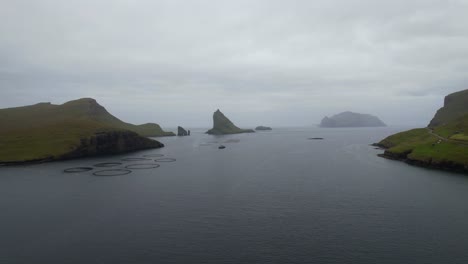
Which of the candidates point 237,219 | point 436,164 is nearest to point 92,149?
point 237,219

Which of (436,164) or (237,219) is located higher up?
(436,164)

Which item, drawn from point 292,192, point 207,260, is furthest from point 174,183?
point 207,260

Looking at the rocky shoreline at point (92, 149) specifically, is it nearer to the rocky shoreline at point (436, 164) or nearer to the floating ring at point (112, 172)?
the floating ring at point (112, 172)

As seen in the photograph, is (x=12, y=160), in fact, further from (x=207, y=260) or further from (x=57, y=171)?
(x=207, y=260)

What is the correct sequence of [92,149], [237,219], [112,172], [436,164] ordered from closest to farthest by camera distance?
[237,219]
[436,164]
[112,172]
[92,149]

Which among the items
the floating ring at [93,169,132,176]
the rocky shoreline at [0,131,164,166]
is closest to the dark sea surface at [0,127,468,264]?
the floating ring at [93,169,132,176]

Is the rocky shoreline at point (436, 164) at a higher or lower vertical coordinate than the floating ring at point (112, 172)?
higher

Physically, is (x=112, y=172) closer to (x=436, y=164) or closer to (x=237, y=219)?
(x=237, y=219)

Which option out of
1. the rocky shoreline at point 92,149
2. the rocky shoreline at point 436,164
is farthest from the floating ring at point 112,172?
the rocky shoreline at point 436,164
